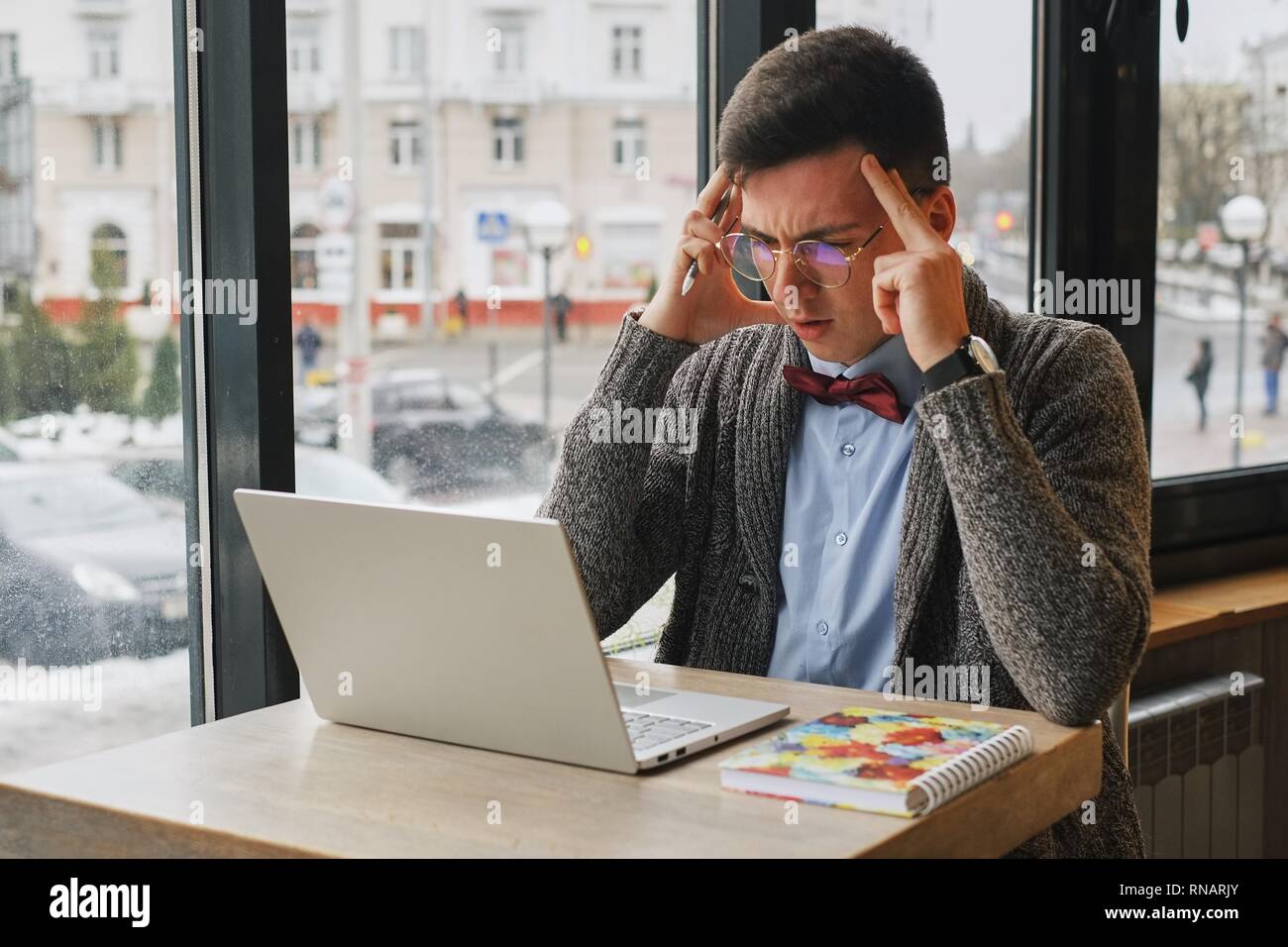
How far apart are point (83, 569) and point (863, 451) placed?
0.92m

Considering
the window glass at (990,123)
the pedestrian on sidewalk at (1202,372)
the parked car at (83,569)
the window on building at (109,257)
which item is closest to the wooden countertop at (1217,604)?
the pedestrian on sidewalk at (1202,372)

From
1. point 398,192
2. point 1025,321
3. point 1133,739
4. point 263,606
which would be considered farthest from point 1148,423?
point 263,606

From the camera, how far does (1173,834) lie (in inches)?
108

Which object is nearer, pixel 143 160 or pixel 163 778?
pixel 163 778

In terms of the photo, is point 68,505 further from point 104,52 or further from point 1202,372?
point 1202,372

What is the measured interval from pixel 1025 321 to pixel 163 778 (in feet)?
3.53

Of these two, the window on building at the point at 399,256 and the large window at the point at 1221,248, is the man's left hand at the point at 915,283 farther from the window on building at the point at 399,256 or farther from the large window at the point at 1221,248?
the large window at the point at 1221,248

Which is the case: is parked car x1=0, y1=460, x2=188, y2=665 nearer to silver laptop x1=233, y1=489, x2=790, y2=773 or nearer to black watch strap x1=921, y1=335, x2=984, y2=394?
silver laptop x1=233, y1=489, x2=790, y2=773

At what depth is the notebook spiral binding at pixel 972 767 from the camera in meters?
1.07

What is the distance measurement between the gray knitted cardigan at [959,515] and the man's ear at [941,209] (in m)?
0.06

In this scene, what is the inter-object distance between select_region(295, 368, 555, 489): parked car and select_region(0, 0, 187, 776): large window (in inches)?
9.5

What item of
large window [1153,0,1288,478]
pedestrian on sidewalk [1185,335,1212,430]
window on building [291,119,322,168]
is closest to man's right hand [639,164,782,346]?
window on building [291,119,322,168]

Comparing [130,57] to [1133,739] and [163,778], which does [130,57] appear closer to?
[163,778]

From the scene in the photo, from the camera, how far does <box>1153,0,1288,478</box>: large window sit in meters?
3.13
